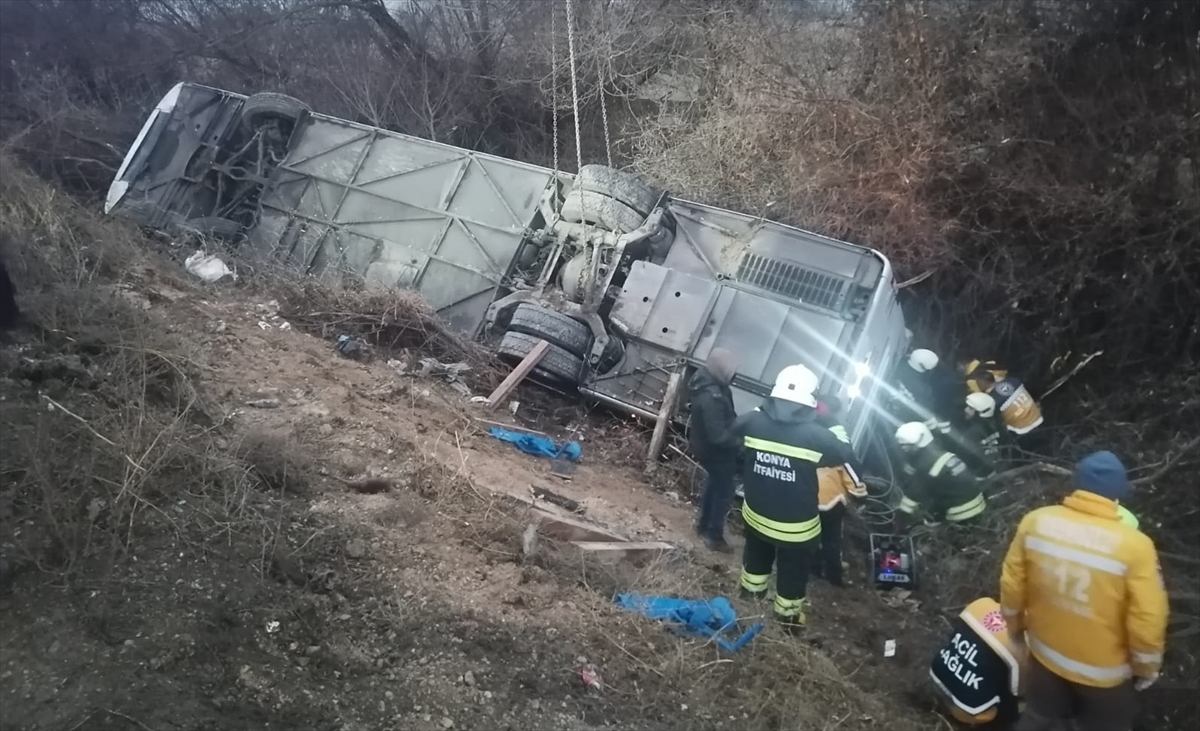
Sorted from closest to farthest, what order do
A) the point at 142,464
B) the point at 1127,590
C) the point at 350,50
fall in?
the point at 1127,590 → the point at 142,464 → the point at 350,50

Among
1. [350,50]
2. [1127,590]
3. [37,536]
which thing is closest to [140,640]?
[37,536]

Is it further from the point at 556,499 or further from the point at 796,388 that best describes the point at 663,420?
the point at 796,388

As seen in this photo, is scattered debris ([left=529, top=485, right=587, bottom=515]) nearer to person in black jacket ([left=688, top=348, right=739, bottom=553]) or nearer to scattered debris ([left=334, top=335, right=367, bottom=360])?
person in black jacket ([left=688, top=348, right=739, bottom=553])

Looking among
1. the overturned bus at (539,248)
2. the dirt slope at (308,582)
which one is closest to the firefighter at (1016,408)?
the overturned bus at (539,248)

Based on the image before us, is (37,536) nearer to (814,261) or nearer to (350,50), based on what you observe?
(814,261)

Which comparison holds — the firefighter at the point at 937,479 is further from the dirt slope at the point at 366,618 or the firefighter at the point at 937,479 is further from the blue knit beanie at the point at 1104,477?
the blue knit beanie at the point at 1104,477

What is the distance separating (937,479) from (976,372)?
1.60 meters

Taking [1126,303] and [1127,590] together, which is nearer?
[1127,590]

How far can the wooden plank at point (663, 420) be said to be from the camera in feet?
18.8

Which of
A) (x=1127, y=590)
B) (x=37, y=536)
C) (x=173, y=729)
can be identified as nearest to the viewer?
(x=173, y=729)

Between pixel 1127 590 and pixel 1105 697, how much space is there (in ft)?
1.53

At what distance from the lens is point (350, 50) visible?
11.4 meters

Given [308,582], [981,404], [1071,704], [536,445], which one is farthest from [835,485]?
[308,582]

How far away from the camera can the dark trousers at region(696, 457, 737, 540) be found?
484 centimetres
